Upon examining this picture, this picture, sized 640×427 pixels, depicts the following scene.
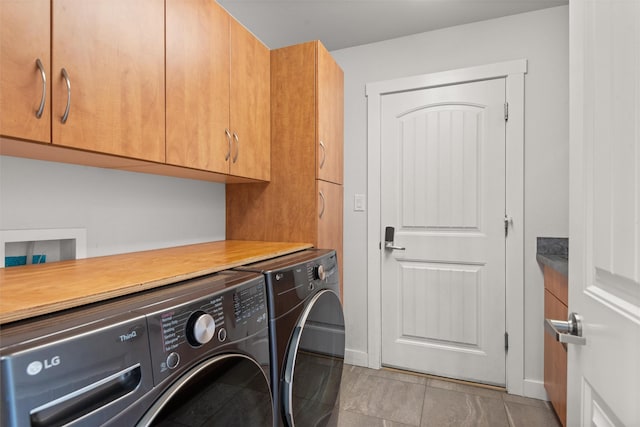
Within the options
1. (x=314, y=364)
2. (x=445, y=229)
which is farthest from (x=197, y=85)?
(x=445, y=229)

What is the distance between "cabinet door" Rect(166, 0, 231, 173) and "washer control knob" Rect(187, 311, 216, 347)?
678mm

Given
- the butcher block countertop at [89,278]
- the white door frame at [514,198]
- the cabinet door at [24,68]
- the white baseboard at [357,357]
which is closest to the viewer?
the butcher block countertop at [89,278]

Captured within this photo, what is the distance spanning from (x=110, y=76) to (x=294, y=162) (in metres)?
1.02

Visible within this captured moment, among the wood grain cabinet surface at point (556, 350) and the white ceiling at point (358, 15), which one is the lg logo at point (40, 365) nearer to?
the wood grain cabinet surface at point (556, 350)

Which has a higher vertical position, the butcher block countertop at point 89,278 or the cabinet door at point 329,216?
the cabinet door at point 329,216

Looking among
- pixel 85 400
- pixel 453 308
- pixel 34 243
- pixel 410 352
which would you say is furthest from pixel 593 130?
pixel 410 352

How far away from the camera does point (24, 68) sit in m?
0.72

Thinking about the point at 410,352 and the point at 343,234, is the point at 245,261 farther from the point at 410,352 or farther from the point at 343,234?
the point at 410,352

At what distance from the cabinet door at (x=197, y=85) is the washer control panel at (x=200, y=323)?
0.62 metres

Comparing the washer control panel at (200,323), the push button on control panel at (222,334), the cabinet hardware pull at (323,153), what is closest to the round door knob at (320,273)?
the washer control panel at (200,323)

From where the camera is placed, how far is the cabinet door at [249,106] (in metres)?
1.48

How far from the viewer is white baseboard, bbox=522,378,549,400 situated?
1.91m

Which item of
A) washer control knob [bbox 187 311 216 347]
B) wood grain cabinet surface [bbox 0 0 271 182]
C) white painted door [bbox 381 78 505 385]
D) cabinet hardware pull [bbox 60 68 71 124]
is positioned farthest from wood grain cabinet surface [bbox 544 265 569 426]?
cabinet hardware pull [bbox 60 68 71 124]

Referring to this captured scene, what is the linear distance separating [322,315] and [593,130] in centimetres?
105
